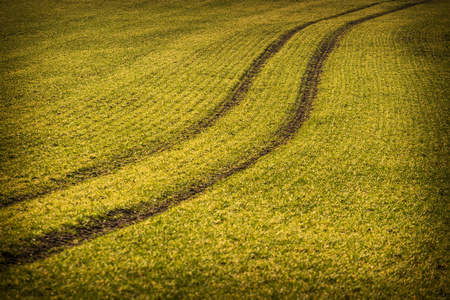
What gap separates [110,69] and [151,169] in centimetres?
2022

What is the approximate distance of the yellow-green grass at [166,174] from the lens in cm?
1180

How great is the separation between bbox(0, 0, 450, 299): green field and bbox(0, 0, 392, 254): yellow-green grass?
10cm

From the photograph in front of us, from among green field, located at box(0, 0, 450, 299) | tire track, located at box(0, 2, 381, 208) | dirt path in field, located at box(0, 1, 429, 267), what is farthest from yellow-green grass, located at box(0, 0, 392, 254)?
tire track, located at box(0, 2, 381, 208)

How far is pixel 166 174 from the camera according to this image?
1580 centimetres

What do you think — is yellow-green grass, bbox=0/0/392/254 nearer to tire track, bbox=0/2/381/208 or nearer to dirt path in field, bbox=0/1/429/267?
dirt path in field, bbox=0/1/429/267

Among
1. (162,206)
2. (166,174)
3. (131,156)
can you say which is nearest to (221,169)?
(166,174)

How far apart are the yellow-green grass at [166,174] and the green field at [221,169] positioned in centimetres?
10

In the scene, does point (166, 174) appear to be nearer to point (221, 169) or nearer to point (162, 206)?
point (162, 206)

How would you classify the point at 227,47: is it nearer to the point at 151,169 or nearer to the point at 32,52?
the point at 32,52

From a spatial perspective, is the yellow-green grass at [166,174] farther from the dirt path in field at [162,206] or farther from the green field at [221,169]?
the dirt path in field at [162,206]

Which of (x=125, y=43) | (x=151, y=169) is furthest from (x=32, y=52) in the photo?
(x=151, y=169)

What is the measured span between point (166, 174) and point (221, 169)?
11.7ft

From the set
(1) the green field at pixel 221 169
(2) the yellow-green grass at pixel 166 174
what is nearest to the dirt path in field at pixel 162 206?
(1) the green field at pixel 221 169

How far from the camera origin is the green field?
391 inches
